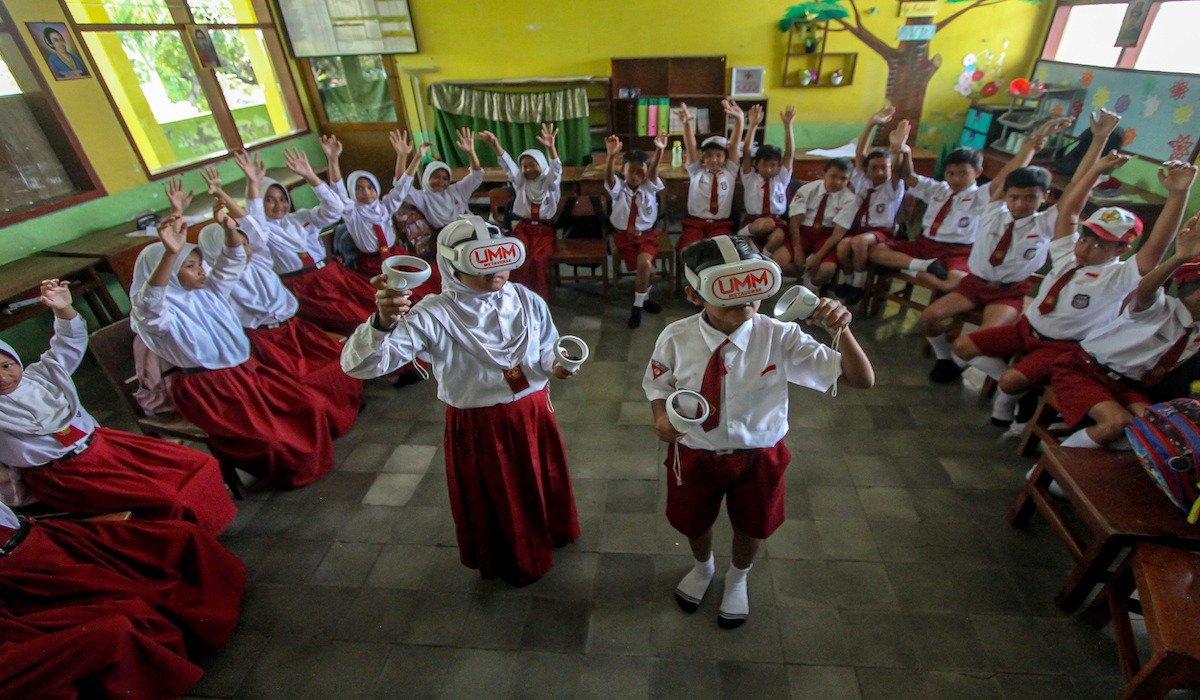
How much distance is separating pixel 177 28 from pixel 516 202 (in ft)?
12.6

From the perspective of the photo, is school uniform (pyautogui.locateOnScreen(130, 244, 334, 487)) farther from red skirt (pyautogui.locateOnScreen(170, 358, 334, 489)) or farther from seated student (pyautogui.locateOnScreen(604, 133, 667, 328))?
seated student (pyautogui.locateOnScreen(604, 133, 667, 328))

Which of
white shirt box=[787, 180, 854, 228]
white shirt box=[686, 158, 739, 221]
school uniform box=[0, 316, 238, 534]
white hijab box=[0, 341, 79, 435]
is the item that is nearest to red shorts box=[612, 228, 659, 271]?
white shirt box=[686, 158, 739, 221]

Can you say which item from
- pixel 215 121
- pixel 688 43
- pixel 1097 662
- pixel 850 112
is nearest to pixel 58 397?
pixel 1097 662

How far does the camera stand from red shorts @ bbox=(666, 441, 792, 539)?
5.79 ft

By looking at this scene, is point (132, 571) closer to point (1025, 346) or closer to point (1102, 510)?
point (1102, 510)

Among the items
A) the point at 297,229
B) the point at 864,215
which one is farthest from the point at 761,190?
the point at 297,229

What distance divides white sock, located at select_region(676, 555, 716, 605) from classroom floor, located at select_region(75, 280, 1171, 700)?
0.07 m

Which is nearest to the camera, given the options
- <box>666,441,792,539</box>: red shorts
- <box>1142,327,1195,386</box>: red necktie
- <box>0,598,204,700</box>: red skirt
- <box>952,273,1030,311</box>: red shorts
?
<box>0,598,204,700</box>: red skirt

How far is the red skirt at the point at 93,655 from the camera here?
1575 mm

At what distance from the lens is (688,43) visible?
5.95 metres

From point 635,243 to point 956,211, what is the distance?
234 centimetres

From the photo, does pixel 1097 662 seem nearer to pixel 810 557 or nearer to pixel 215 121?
pixel 810 557

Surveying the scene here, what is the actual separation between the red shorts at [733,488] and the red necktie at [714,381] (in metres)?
0.21

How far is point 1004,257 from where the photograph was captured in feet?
10.5
